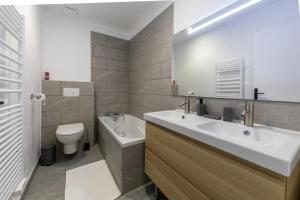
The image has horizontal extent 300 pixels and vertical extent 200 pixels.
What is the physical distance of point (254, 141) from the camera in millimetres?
906

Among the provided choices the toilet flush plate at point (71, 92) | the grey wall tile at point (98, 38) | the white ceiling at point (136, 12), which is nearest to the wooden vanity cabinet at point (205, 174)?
the white ceiling at point (136, 12)

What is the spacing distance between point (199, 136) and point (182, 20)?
1490 millimetres

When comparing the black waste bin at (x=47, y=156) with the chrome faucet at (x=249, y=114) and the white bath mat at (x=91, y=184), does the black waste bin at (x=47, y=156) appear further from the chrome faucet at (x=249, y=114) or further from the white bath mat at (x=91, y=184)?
the chrome faucet at (x=249, y=114)

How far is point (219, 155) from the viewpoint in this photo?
2.48ft

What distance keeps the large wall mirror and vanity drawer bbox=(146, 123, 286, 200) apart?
64 centimetres

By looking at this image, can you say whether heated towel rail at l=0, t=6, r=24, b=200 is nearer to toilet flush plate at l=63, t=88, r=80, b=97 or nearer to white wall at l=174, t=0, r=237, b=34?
toilet flush plate at l=63, t=88, r=80, b=97

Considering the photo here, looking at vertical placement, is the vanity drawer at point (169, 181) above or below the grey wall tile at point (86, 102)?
below

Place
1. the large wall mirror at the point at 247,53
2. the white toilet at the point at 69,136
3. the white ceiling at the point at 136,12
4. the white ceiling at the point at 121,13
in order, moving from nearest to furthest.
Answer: the large wall mirror at the point at 247,53 < the white ceiling at the point at 136,12 < the white toilet at the point at 69,136 < the white ceiling at the point at 121,13

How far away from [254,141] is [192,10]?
4.90 ft

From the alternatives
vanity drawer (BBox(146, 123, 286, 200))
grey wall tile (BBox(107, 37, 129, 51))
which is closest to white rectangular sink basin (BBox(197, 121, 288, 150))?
vanity drawer (BBox(146, 123, 286, 200))

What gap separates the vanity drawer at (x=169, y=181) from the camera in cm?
94

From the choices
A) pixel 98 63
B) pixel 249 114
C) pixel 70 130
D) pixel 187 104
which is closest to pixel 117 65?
pixel 98 63

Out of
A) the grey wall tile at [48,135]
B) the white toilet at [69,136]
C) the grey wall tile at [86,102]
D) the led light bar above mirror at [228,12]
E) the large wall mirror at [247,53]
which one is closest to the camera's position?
the large wall mirror at [247,53]

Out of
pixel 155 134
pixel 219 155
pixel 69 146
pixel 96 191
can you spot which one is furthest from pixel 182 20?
pixel 69 146
